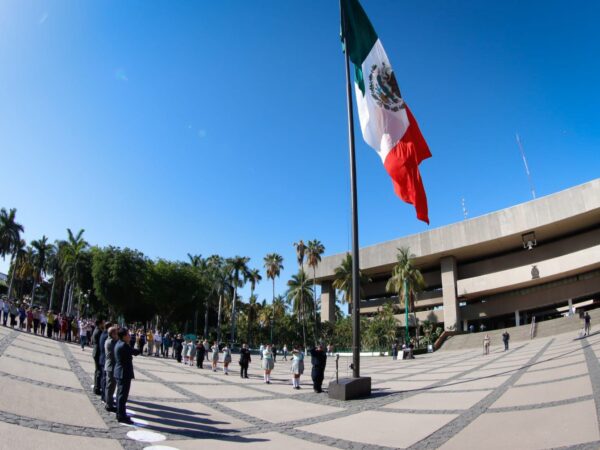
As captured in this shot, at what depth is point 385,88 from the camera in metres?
11.3

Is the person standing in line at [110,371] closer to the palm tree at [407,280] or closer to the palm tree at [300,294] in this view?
the palm tree at [407,280]

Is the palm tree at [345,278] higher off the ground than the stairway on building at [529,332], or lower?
higher

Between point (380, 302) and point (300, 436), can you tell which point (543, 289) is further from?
point (300, 436)

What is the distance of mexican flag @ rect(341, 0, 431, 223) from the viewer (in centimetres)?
1055

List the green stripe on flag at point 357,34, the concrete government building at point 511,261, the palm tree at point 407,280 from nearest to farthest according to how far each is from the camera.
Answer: the green stripe on flag at point 357,34
the concrete government building at point 511,261
the palm tree at point 407,280

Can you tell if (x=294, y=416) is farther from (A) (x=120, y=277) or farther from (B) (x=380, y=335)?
(A) (x=120, y=277)

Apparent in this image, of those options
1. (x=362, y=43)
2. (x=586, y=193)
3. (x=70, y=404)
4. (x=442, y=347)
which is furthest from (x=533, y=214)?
(x=70, y=404)

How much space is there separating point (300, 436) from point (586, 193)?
143ft

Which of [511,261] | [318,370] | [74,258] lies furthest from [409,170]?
[74,258]

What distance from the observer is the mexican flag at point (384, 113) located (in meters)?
10.6

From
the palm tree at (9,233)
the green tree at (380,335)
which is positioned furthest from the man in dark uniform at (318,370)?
the palm tree at (9,233)

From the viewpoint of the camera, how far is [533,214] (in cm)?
4094

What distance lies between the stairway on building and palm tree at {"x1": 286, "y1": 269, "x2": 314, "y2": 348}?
24.2 m

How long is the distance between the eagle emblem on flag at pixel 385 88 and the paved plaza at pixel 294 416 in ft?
26.8
